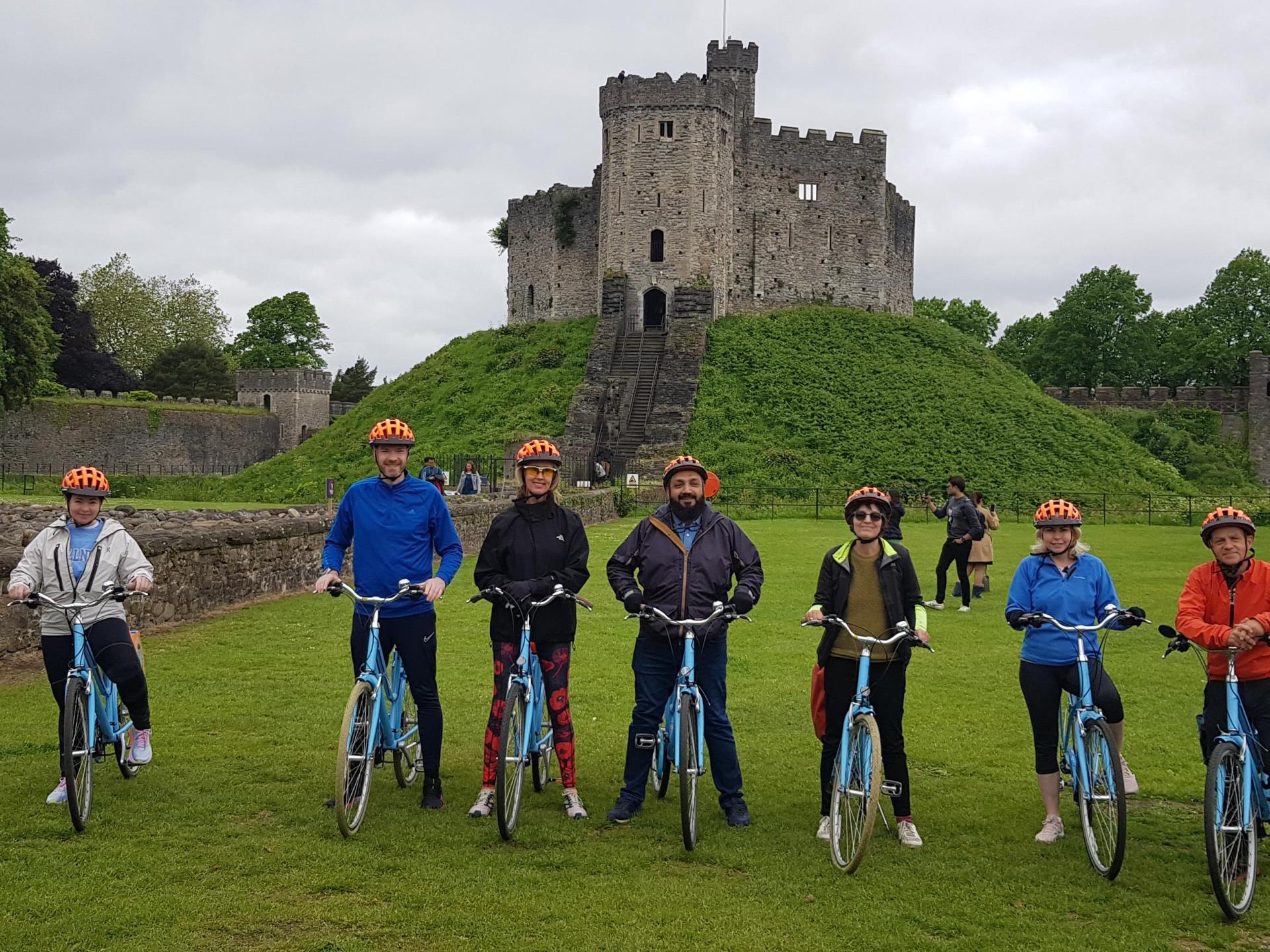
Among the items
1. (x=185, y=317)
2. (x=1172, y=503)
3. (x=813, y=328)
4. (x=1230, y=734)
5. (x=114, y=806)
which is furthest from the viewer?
(x=185, y=317)

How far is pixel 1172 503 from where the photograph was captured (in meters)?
36.0

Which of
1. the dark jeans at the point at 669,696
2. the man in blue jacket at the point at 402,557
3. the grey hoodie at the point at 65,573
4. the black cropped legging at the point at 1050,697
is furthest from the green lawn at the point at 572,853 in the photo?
the grey hoodie at the point at 65,573

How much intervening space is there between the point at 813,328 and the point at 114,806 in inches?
1779

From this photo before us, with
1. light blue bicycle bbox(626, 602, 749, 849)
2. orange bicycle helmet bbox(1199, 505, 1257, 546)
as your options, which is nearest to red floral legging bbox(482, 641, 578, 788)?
light blue bicycle bbox(626, 602, 749, 849)

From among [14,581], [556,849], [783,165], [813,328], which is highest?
[783,165]

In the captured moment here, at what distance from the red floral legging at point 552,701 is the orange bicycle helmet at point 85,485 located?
2422 mm

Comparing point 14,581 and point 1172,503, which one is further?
point 1172,503

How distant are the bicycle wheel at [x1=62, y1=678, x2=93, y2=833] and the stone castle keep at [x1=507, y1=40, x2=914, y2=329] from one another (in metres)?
42.4

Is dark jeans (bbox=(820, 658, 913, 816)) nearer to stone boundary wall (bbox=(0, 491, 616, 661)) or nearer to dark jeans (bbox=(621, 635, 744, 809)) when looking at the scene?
dark jeans (bbox=(621, 635, 744, 809))

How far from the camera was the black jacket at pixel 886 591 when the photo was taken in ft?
20.5

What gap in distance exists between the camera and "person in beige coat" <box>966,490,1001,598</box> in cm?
1570

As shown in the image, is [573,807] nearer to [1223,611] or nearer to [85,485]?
[85,485]

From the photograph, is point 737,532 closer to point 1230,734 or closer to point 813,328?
point 1230,734

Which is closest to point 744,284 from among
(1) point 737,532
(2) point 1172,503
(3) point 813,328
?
(3) point 813,328
